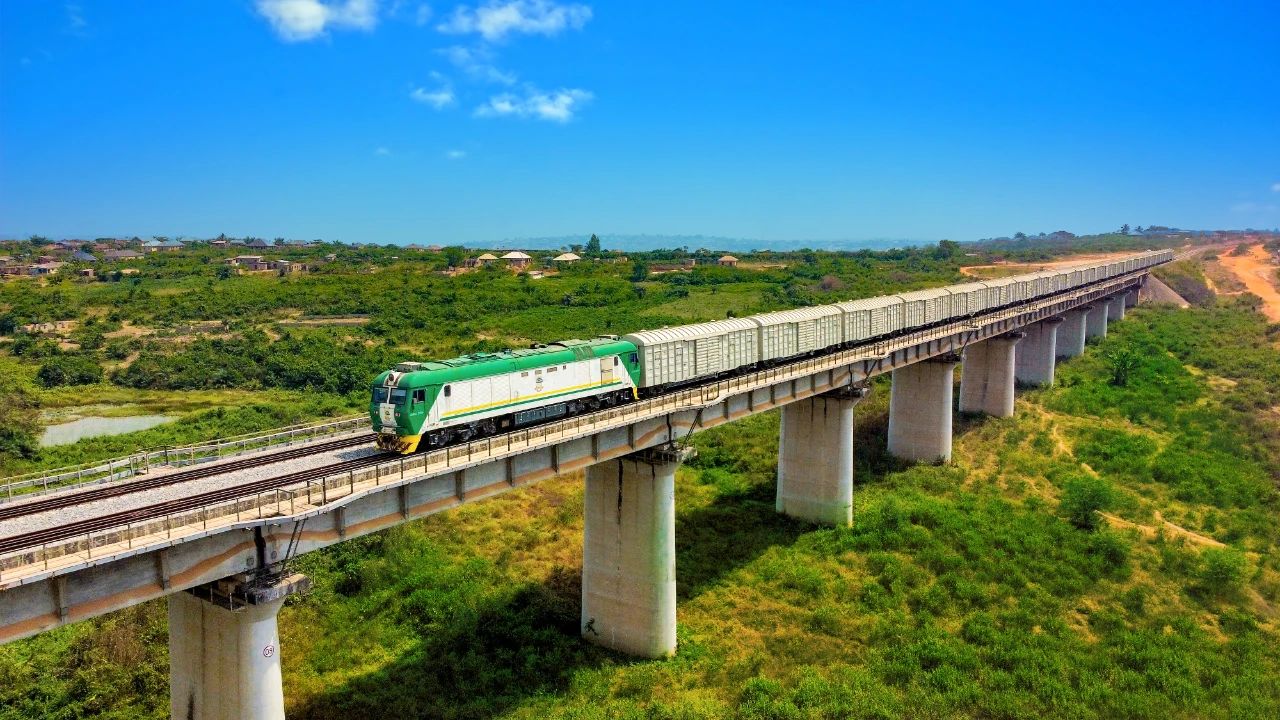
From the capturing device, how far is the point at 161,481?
2312cm

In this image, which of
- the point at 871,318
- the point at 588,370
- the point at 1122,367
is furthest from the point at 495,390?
the point at 1122,367

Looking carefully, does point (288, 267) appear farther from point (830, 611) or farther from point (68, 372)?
point (830, 611)

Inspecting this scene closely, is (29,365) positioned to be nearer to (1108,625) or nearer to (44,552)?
(44,552)

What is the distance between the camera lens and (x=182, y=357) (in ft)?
264

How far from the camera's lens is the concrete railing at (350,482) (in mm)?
16078

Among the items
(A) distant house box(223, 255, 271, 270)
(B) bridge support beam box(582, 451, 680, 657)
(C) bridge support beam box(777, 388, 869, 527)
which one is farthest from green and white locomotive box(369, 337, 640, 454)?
(A) distant house box(223, 255, 271, 270)

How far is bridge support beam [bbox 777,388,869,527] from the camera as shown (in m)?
41.6

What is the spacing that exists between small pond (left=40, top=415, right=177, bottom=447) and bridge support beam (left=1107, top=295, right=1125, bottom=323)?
11079cm

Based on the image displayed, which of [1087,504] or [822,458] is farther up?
[822,458]

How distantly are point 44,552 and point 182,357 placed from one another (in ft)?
240

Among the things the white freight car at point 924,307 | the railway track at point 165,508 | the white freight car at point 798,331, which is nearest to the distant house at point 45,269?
the white freight car at point 798,331

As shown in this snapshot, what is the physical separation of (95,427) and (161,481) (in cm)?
4827

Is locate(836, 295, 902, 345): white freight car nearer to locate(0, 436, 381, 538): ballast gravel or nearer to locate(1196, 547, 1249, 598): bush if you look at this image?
locate(1196, 547, 1249, 598): bush

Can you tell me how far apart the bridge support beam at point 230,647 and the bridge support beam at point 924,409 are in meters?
40.5
